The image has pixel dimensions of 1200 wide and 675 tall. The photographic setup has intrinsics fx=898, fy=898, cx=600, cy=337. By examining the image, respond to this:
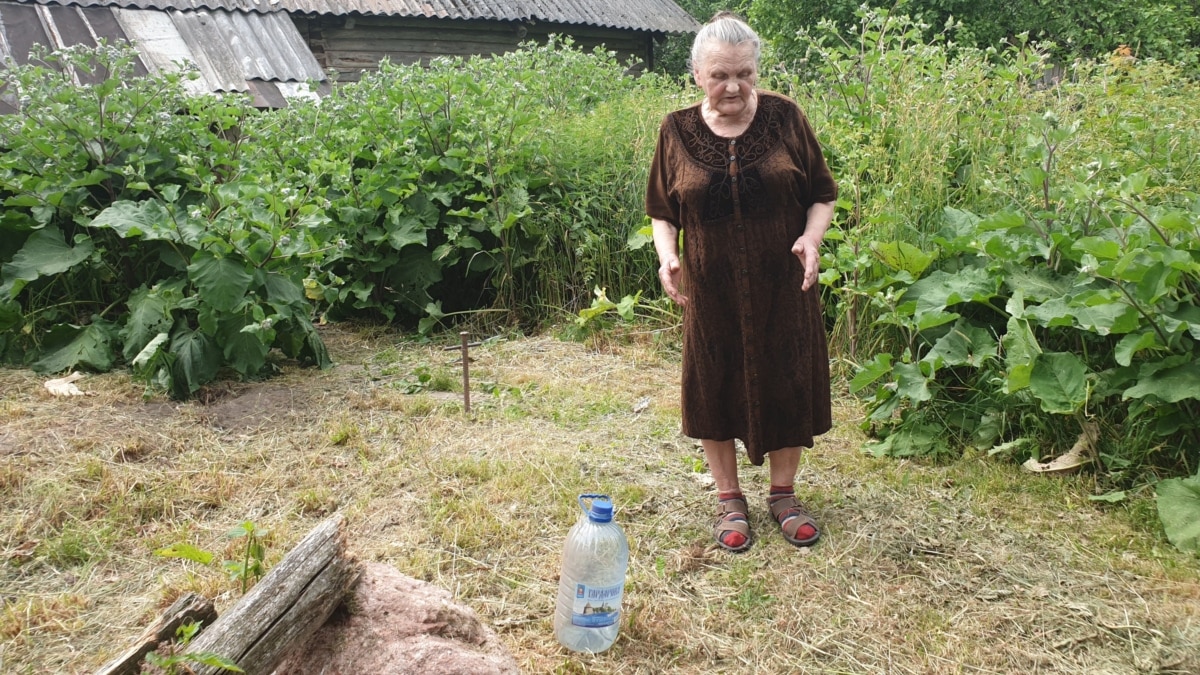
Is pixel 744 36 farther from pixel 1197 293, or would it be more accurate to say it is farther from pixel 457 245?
pixel 457 245

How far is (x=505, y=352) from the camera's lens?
18.2 ft

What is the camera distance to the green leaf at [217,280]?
4.38m

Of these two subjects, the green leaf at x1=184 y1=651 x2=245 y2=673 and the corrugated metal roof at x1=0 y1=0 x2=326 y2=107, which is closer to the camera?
the green leaf at x1=184 y1=651 x2=245 y2=673

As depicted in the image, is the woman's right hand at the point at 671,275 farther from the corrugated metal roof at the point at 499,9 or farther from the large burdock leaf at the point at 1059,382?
the corrugated metal roof at the point at 499,9

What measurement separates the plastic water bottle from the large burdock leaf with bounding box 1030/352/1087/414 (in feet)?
5.94

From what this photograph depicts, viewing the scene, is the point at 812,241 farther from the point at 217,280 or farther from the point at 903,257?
the point at 217,280

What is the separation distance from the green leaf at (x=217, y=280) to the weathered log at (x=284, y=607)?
8.02 feet

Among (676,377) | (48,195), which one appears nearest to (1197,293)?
(676,377)

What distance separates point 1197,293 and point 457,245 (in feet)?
13.5

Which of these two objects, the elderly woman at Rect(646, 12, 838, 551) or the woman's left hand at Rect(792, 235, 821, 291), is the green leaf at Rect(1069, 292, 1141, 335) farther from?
the woman's left hand at Rect(792, 235, 821, 291)

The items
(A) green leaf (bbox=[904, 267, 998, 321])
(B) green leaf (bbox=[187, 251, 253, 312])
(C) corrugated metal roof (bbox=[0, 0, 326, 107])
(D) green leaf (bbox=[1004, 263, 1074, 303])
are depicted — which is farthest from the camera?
(C) corrugated metal roof (bbox=[0, 0, 326, 107])

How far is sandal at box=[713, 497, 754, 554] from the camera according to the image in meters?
3.10

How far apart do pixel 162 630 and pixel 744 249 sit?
6.29ft

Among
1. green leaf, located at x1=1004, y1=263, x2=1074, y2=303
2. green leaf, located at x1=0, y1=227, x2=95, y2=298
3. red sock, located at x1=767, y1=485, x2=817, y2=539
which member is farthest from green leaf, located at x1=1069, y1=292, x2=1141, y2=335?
green leaf, located at x1=0, y1=227, x2=95, y2=298
